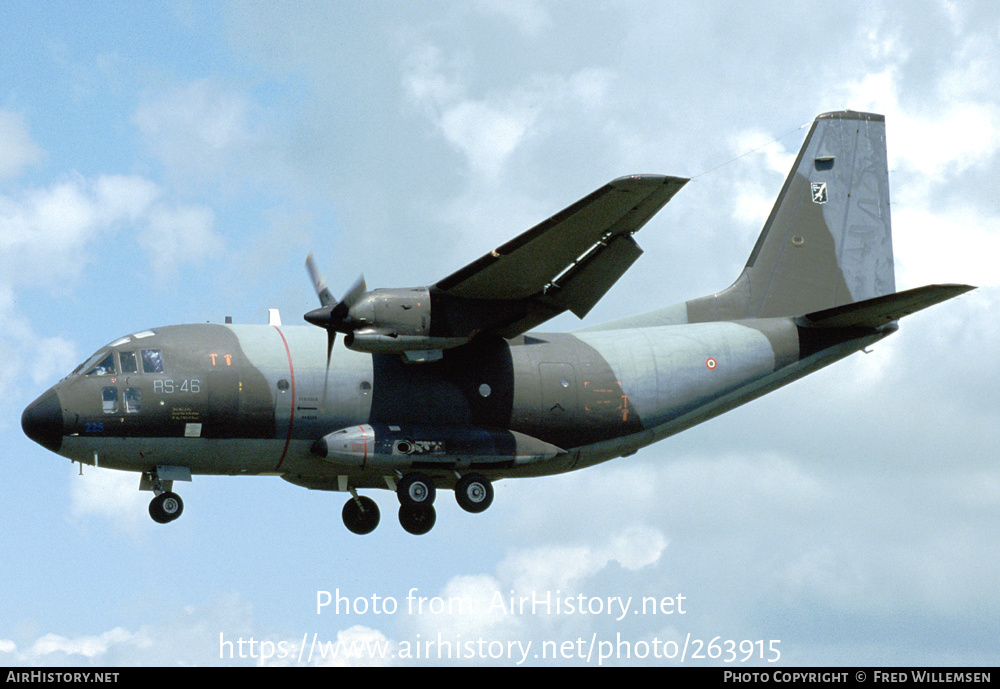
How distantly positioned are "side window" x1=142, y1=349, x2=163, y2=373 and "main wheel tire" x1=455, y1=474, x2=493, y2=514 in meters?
5.38

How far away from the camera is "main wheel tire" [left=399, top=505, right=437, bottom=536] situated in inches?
908

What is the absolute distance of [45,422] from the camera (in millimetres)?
21766

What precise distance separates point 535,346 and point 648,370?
2160mm

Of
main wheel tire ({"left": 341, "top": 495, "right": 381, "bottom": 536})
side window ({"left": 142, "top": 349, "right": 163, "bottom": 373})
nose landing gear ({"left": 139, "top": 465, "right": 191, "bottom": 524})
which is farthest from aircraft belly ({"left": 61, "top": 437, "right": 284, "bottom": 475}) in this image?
main wheel tire ({"left": 341, "top": 495, "right": 381, "bottom": 536})

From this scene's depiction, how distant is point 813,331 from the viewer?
25750 mm

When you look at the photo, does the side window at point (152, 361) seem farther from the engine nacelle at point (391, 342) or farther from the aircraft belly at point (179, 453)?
the engine nacelle at point (391, 342)

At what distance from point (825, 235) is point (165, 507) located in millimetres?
13955

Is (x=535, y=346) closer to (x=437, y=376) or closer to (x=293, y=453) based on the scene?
(x=437, y=376)

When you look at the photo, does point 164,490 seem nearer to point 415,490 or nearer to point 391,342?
point 415,490

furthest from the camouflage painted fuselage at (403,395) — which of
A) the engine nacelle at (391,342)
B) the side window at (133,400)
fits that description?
the engine nacelle at (391,342)

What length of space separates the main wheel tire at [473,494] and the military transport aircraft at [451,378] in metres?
0.03

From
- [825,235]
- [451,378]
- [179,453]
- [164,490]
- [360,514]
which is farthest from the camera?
[825,235]

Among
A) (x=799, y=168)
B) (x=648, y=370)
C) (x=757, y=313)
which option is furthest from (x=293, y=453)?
(x=799, y=168)

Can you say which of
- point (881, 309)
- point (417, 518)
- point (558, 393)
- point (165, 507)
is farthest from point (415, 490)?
point (881, 309)
